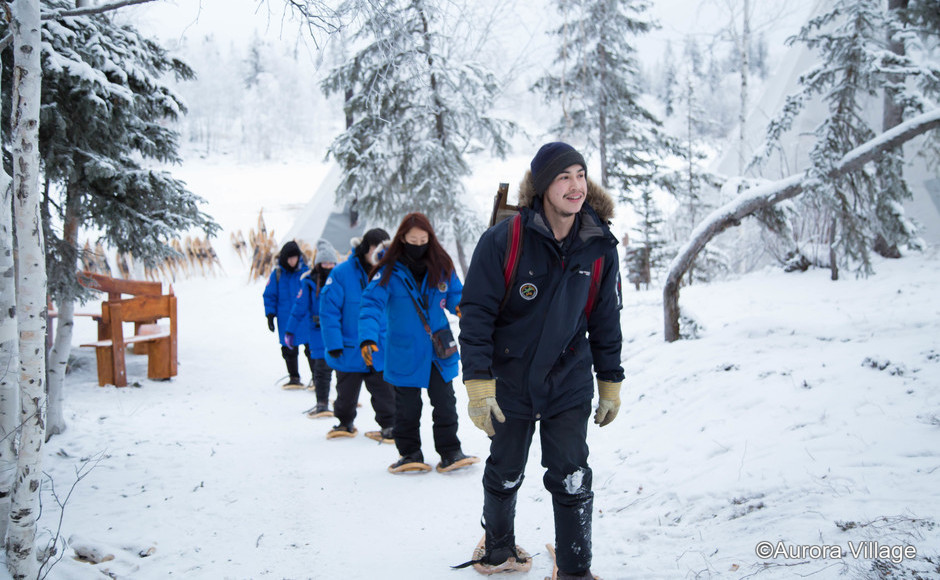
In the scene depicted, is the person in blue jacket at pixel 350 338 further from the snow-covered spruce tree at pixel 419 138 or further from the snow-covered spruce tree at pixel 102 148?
the snow-covered spruce tree at pixel 419 138

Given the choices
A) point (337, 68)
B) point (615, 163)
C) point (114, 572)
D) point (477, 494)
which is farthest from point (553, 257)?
point (615, 163)

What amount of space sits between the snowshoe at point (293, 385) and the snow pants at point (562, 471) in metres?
6.16

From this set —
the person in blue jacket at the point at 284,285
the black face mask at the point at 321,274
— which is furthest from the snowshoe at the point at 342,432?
the person in blue jacket at the point at 284,285

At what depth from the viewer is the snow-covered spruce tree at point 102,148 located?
484 centimetres

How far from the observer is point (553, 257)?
2.50m

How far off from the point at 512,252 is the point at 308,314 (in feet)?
17.7

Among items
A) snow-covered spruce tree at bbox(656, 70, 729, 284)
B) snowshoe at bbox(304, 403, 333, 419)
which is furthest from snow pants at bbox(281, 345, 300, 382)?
snow-covered spruce tree at bbox(656, 70, 729, 284)

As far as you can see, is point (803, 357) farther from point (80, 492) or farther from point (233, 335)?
point (233, 335)

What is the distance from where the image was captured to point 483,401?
2.43m

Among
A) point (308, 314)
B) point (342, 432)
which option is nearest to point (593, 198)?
point (342, 432)

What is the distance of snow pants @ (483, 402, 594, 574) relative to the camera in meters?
2.49

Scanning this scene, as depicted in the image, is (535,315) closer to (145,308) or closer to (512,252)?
(512,252)

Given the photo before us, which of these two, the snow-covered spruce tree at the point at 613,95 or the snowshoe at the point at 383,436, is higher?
the snow-covered spruce tree at the point at 613,95

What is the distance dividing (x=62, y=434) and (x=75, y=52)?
3.30 m
